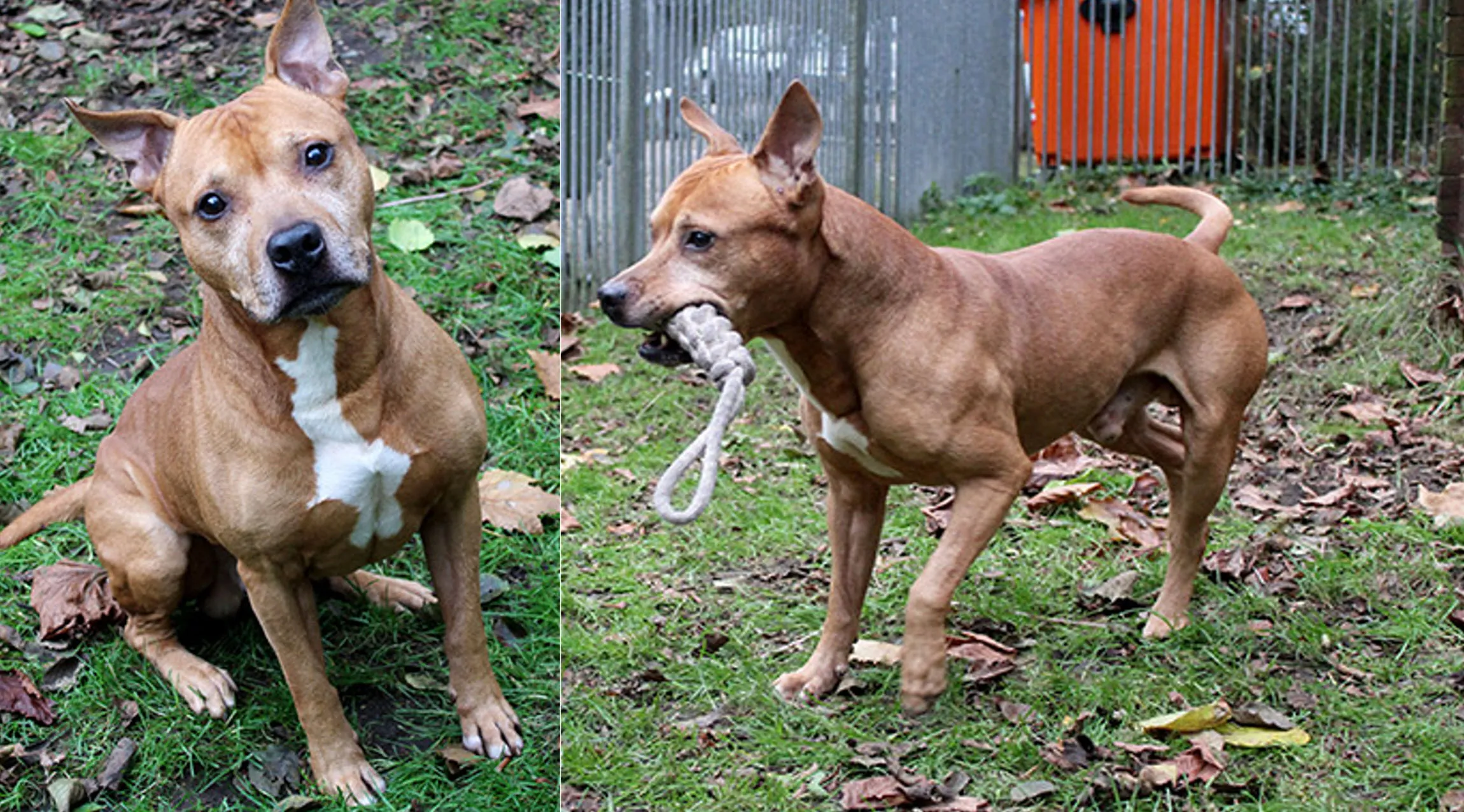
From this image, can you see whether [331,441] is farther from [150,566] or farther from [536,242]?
[536,242]

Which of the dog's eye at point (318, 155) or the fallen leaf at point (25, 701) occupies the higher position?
the dog's eye at point (318, 155)

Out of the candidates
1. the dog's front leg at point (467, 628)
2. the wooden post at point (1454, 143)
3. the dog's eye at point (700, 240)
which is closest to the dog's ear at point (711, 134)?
the dog's eye at point (700, 240)

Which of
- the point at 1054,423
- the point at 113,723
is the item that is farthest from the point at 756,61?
the point at 113,723

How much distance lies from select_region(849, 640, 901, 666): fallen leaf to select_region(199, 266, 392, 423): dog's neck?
5.62 feet

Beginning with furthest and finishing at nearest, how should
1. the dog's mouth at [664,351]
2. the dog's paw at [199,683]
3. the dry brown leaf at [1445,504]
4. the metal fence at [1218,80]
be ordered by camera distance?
the metal fence at [1218,80]
the dry brown leaf at [1445,504]
the dog's paw at [199,683]
the dog's mouth at [664,351]

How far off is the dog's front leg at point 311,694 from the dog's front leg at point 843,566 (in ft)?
4.11

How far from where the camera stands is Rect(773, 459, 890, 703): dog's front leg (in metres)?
4.20

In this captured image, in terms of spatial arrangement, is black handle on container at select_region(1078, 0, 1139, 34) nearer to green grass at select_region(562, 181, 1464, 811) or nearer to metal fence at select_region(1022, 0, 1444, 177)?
metal fence at select_region(1022, 0, 1444, 177)

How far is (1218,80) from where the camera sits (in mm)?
11594

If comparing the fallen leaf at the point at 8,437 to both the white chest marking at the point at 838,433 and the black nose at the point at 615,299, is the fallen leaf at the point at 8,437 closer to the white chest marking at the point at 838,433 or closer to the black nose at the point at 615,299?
the black nose at the point at 615,299

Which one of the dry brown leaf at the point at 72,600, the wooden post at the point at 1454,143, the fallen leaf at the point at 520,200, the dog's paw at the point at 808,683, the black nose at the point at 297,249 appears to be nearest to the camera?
the black nose at the point at 297,249

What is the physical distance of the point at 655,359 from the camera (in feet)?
11.9

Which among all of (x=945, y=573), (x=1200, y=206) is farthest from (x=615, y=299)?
(x=1200, y=206)

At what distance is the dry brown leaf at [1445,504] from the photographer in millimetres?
4941
